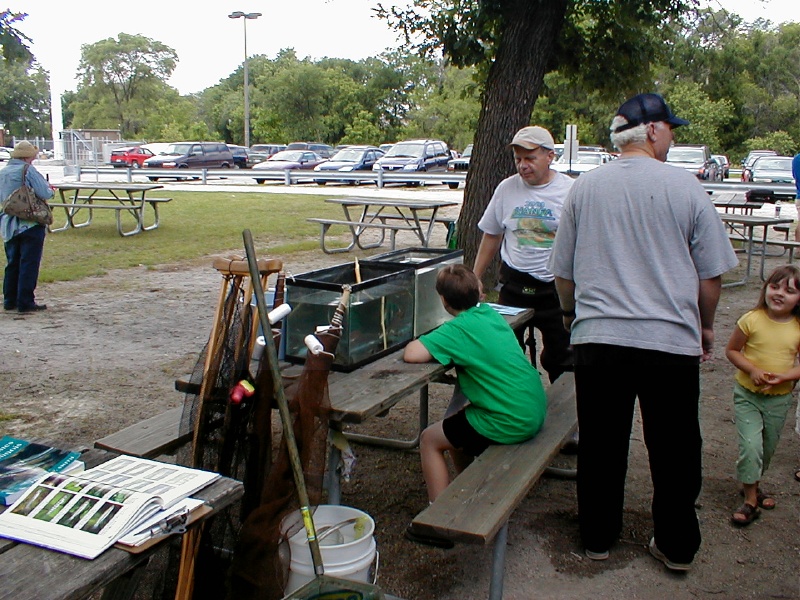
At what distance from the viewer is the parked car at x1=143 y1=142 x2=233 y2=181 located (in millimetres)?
32438

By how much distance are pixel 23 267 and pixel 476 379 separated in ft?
19.5

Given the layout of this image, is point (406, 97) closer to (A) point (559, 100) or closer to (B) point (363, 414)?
(A) point (559, 100)

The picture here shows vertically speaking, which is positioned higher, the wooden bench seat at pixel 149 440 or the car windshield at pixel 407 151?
A: the car windshield at pixel 407 151

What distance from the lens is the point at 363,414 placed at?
9.92 feet

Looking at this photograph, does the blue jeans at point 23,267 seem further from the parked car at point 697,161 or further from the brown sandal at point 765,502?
the parked car at point 697,161

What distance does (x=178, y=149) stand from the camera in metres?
33.7

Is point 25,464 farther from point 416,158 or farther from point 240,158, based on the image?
point 240,158

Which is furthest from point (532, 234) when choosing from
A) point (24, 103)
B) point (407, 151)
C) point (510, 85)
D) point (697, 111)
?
point (24, 103)

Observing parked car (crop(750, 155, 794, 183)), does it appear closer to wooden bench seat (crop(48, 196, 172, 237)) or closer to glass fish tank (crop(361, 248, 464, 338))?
wooden bench seat (crop(48, 196, 172, 237))

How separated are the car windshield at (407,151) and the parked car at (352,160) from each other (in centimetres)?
88

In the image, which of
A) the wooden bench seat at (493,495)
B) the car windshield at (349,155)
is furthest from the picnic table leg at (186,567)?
the car windshield at (349,155)

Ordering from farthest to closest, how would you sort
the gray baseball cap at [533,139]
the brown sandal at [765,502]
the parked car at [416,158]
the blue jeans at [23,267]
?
the parked car at [416,158]
the blue jeans at [23,267]
the gray baseball cap at [533,139]
the brown sandal at [765,502]

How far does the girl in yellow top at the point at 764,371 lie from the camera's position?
12.7ft

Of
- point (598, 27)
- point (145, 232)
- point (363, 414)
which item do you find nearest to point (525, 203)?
point (363, 414)
